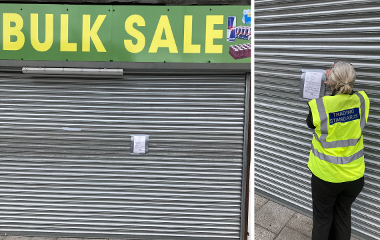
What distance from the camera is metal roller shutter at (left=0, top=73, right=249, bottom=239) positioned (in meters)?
3.92

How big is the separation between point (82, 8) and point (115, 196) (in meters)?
2.75

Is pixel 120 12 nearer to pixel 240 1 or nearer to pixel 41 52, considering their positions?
pixel 41 52

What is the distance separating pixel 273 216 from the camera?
14.3ft

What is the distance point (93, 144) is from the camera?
404cm

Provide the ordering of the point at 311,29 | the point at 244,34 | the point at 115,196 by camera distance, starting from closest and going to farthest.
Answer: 1. the point at 244,34
2. the point at 311,29
3. the point at 115,196

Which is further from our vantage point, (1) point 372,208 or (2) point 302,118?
(2) point 302,118

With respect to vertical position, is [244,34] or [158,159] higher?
[244,34]

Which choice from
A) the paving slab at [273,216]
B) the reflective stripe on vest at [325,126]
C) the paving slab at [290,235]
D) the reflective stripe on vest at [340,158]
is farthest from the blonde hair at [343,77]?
the paving slab at [273,216]

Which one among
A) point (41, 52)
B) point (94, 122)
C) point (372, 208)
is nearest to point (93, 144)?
point (94, 122)

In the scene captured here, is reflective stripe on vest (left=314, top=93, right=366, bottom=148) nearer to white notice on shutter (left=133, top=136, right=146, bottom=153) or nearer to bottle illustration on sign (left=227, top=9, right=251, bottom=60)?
bottle illustration on sign (left=227, top=9, right=251, bottom=60)

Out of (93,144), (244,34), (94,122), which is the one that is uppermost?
(244,34)

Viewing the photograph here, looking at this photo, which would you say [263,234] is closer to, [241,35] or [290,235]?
[290,235]

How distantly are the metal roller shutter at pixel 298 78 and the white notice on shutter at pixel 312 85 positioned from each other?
14 centimetres

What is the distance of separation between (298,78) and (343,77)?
123cm
